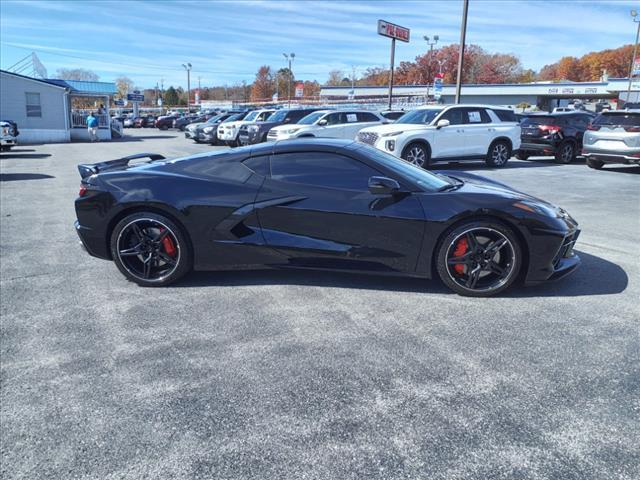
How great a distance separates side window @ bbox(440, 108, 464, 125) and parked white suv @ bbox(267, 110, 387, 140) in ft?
11.0

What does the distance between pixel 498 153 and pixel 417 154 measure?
3.12 meters

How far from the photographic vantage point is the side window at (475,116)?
14234 mm

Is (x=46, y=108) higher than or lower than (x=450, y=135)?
higher

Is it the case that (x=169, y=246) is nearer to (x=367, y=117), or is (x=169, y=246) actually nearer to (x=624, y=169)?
(x=367, y=117)

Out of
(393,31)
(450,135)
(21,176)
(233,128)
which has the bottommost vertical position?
(21,176)

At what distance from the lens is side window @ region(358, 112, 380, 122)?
17.3m

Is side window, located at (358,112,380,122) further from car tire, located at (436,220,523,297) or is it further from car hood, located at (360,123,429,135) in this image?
car tire, located at (436,220,523,297)

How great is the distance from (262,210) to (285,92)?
378ft

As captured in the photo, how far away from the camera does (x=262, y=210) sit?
4.55 metres

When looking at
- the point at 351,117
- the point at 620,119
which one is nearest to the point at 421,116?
the point at 351,117

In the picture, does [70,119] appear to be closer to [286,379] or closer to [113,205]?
[113,205]

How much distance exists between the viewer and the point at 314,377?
310 cm

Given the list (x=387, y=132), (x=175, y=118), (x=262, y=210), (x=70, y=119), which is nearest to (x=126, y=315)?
(x=262, y=210)

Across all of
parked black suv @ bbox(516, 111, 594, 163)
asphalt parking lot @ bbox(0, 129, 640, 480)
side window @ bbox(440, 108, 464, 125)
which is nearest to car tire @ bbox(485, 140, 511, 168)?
side window @ bbox(440, 108, 464, 125)
